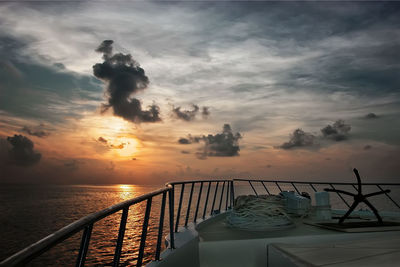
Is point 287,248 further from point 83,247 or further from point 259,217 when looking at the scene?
point 83,247

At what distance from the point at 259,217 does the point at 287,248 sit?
72.0 inches

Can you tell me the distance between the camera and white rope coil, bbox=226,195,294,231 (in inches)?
175

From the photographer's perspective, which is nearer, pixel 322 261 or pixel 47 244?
pixel 47 244

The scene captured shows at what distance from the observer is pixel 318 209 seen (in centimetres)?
555

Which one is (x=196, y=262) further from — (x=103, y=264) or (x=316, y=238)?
(x=103, y=264)

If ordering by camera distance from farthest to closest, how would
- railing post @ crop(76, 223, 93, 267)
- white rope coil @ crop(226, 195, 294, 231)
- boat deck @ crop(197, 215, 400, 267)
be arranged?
white rope coil @ crop(226, 195, 294, 231) < boat deck @ crop(197, 215, 400, 267) < railing post @ crop(76, 223, 93, 267)

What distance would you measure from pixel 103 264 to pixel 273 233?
25619 millimetres

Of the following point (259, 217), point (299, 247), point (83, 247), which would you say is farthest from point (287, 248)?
point (83, 247)

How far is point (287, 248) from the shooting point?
2.71 m

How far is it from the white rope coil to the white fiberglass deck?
11 centimetres

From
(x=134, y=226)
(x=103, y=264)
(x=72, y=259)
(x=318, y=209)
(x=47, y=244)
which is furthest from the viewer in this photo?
(x=134, y=226)

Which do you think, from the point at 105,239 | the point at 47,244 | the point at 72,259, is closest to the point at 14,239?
the point at 105,239

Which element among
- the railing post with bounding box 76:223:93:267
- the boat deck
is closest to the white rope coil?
the boat deck

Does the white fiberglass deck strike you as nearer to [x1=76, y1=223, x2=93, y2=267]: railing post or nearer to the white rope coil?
the white rope coil
